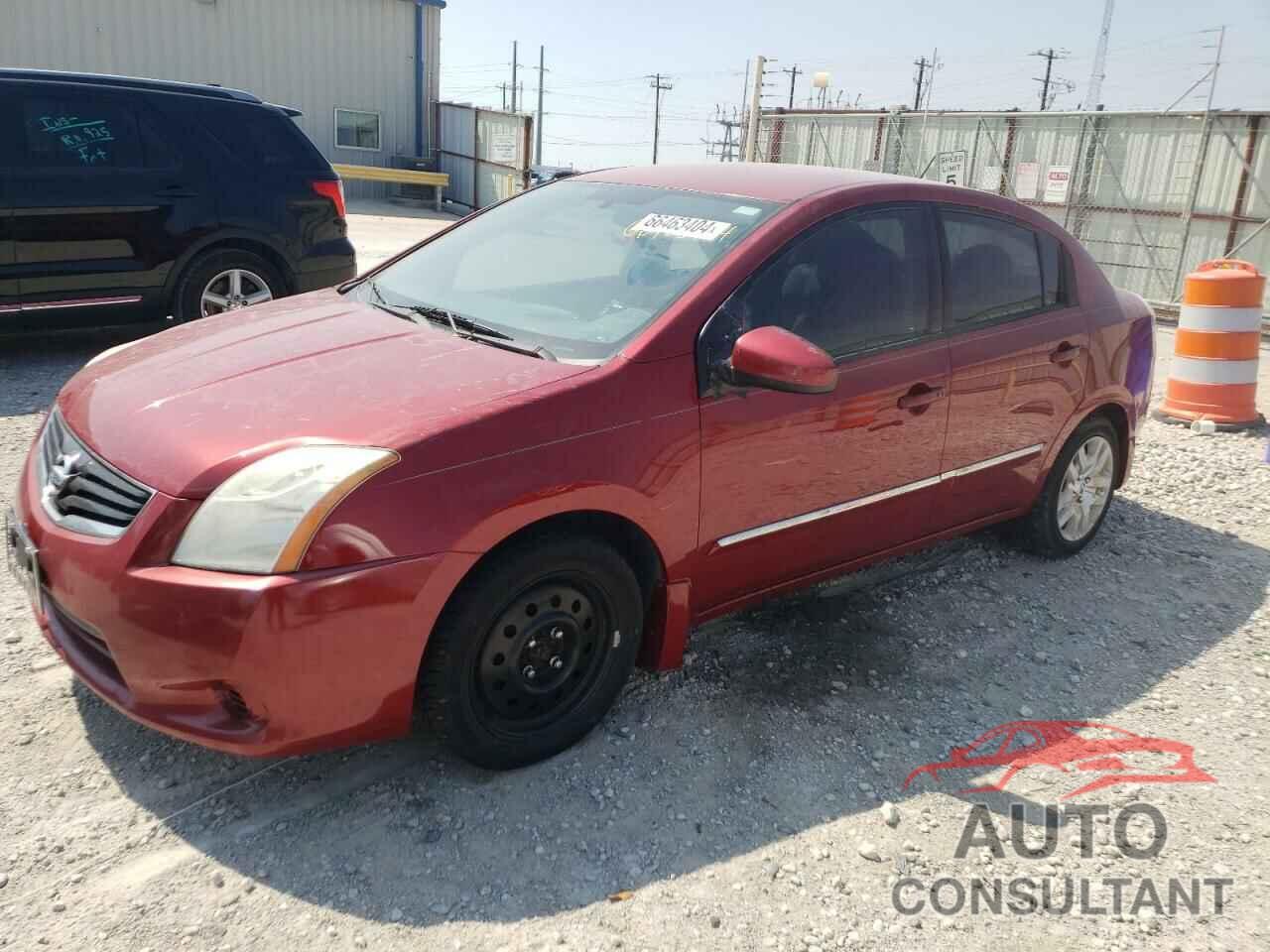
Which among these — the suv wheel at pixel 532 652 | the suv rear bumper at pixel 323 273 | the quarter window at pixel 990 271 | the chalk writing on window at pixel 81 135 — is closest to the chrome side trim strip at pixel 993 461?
the quarter window at pixel 990 271

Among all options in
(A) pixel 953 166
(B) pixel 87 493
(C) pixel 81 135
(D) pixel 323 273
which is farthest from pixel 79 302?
(A) pixel 953 166

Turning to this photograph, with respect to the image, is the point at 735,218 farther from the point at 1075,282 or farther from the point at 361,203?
the point at 361,203

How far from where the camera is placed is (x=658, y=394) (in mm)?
2992

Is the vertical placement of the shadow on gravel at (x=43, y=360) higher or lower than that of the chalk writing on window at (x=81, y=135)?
lower

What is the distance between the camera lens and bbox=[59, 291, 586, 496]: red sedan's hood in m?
2.58

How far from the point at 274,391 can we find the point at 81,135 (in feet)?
15.9

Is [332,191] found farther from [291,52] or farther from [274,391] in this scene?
[291,52]

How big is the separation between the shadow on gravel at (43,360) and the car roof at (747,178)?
3945mm

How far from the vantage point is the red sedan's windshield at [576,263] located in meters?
3.21

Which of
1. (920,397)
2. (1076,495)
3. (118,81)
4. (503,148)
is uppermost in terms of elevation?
(118,81)

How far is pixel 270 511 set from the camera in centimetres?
244

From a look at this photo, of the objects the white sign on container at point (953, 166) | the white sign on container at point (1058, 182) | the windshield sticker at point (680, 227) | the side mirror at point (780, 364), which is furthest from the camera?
the white sign on container at point (953, 166)

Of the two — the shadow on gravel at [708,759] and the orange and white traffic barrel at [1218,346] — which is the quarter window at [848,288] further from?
the orange and white traffic barrel at [1218,346]
